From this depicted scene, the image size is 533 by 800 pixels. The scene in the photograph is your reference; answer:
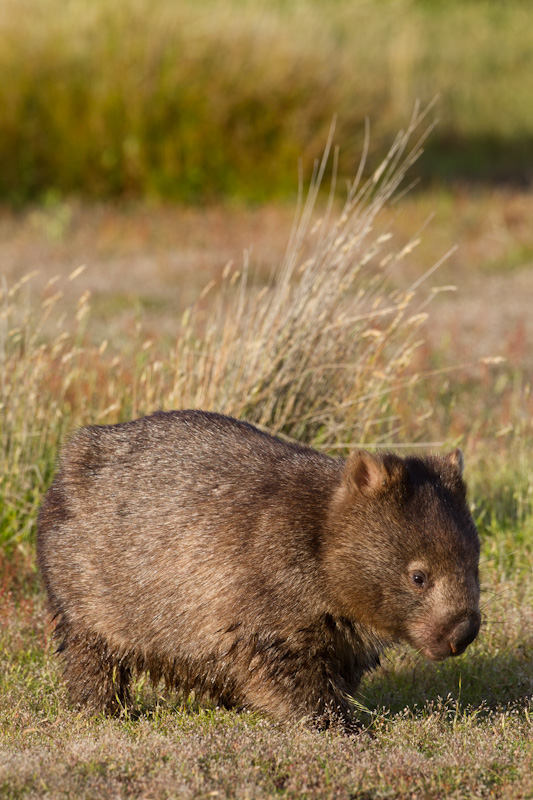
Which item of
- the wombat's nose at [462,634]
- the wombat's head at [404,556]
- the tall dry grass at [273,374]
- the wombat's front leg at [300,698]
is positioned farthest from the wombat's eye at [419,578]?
the tall dry grass at [273,374]

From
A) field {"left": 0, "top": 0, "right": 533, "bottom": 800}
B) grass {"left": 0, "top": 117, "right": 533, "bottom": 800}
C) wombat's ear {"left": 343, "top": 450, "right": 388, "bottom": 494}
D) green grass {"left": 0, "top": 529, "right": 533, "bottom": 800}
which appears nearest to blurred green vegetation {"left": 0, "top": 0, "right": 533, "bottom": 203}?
field {"left": 0, "top": 0, "right": 533, "bottom": 800}

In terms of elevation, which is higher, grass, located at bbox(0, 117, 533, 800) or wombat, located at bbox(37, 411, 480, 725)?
wombat, located at bbox(37, 411, 480, 725)

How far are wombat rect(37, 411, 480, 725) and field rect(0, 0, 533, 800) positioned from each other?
0.72 feet

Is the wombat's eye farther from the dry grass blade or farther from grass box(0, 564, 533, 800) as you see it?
the dry grass blade

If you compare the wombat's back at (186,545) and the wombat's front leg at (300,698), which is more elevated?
the wombat's back at (186,545)

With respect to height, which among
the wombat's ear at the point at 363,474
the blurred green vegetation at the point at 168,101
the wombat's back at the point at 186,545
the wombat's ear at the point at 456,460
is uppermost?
the wombat's ear at the point at 363,474

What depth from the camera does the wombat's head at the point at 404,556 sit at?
3.99m

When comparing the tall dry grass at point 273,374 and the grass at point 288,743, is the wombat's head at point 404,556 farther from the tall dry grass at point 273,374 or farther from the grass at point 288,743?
the tall dry grass at point 273,374

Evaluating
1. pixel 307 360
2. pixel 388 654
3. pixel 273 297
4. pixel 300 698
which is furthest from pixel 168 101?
pixel 300 698

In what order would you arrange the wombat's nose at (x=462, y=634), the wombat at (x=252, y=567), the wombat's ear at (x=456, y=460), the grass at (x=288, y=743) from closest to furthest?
the grass at (x=288, y=743) < the wombat's nose at (x=462, y=634) < the wombat at (x=252, y=567) < the wombat's ear at (x=456, y=460)

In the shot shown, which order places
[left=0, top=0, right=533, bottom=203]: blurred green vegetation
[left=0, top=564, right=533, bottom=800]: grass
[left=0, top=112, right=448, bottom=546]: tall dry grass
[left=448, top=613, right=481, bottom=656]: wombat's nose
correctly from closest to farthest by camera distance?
1. [left=0, top=564, right=533, bottom=800]: grass
2. [left=448, top=613, right=481, bottom=656]: wombat's nose
3. [left=0, top=112, right=448, bottom=546]: tall dry grass
4. [left=0, top=0, right=533, bottom=203]: blurred green vegetation

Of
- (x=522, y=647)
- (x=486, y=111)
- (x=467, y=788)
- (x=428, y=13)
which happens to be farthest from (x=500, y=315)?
(x=428, y=13)

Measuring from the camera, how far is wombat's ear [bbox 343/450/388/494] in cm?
414

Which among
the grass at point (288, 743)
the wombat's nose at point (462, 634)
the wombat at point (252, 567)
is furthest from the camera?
the wombat at point (252, 567)
